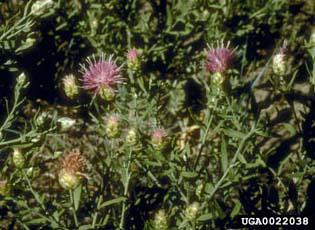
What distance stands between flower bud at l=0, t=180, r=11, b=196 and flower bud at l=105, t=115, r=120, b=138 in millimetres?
378

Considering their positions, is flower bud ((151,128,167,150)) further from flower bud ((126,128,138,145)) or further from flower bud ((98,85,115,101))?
flower bud ((98,85,115,101))

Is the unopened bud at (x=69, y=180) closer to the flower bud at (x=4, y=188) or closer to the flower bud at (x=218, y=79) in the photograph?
the flower bud at (x=4, y=188)

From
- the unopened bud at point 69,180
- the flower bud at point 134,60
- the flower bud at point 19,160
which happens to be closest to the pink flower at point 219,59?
the flower bud at point 134,60

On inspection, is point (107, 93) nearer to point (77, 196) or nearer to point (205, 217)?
point (77, 196)

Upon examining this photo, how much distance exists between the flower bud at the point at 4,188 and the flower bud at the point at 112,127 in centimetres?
38

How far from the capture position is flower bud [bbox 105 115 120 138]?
5.50ft

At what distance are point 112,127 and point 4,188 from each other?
41cm

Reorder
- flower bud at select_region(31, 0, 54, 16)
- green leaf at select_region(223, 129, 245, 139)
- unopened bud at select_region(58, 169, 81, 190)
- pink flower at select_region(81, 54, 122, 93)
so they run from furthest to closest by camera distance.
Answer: flower bud at select_region(31, 0, 54, 16)
pink flower at select_region(81, 54, 122, 93)
green leaf at select_region(223, 129, 245, 139)
unopened bud at select_region(58, 169, 81, 190)

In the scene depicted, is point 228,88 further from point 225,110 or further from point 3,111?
point 3,111

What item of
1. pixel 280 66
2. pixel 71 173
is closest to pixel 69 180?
pixel 71 173

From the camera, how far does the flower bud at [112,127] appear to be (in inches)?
66.0

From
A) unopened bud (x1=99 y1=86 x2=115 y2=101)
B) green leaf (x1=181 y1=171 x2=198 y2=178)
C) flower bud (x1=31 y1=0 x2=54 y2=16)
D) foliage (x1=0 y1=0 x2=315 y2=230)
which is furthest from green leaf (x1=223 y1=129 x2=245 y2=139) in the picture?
flower bud (x1=31 y1=0 x2=54 y2=16)

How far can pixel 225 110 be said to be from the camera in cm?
174

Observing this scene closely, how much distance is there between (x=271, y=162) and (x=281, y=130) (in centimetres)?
39
